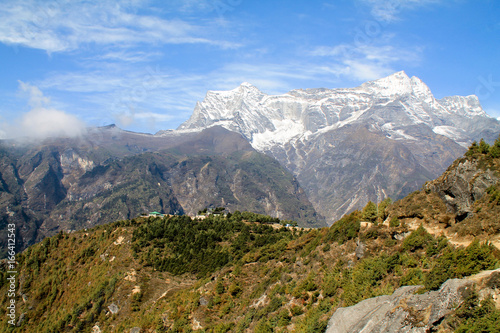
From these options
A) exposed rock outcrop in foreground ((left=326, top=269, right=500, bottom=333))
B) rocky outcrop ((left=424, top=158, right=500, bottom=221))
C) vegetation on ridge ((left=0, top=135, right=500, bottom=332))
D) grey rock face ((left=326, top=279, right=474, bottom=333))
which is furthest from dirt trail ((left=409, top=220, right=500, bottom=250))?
grey rock face ((left=326, top=279, right=474, bottom=333))

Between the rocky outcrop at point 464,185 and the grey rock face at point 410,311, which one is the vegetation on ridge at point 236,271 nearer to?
the grey rock face at point 410,311

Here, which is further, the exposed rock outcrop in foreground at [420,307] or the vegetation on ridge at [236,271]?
the vegetation on ridge at [236,271]

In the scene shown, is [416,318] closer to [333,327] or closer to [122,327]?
[333,327]

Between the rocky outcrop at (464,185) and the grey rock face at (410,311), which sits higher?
the rocky outcrop at (464,185)

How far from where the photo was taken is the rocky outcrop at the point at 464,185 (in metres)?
36.1

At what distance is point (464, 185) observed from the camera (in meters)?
38.1

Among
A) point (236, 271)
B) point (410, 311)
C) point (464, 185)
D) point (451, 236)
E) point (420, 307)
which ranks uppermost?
point (464, 185)

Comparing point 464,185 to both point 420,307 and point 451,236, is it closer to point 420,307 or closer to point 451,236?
point 451,236

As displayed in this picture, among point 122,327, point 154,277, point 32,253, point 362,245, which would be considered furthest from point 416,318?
point 32,253

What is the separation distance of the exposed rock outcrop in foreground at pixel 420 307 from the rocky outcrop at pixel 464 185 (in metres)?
17.6

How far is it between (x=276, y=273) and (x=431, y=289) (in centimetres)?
Result: 2904

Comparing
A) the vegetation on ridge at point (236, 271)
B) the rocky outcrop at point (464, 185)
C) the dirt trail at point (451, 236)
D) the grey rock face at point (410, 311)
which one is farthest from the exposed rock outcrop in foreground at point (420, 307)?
the rocky outcrop at point (464, 185)

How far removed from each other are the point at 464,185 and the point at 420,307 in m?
24.0

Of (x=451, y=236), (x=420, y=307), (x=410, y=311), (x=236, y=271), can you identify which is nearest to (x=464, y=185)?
(x=451, y=236)
